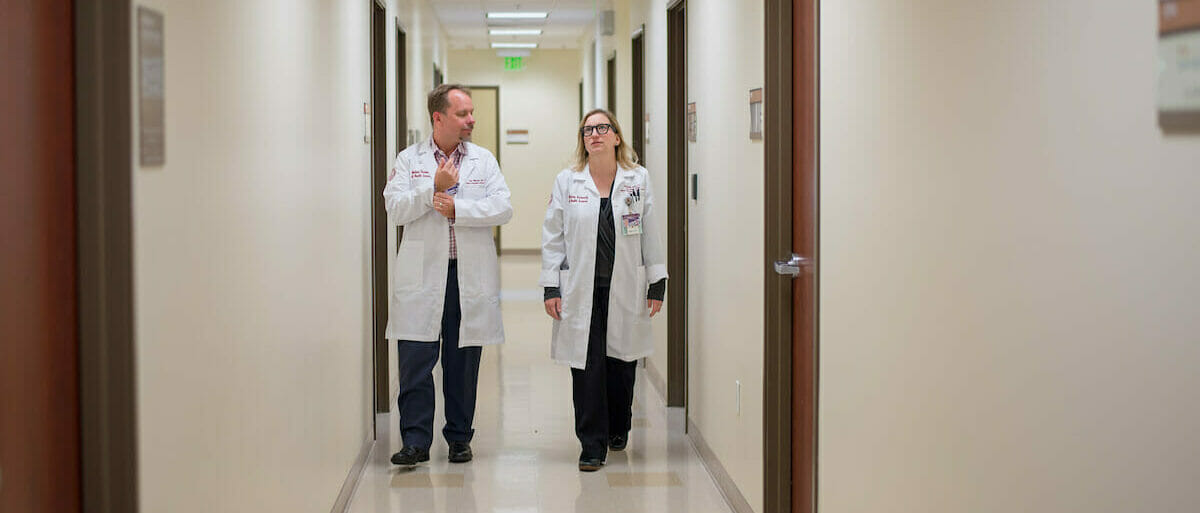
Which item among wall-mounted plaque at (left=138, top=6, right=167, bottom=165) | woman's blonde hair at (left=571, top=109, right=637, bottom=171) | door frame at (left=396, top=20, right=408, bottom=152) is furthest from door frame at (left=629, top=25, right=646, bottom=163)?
wall-mounted plaque at (left=138, top=6, right=167, bottom=165)

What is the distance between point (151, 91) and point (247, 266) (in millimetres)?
781

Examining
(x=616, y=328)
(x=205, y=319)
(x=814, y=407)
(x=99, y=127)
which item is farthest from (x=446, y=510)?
(x=99, y=127)

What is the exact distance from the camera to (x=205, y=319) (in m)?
2.41

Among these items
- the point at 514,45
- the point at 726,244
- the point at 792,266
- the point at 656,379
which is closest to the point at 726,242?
the point at 726,244

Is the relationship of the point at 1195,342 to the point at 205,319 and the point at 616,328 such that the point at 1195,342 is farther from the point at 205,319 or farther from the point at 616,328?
the point at 616,328

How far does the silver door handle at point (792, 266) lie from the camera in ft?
12.0

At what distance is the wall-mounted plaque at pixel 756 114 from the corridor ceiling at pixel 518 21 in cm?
621

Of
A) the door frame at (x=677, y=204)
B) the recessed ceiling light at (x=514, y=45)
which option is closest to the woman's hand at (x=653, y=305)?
the door frame at (x=677, y=204)

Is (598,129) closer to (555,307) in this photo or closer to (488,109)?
(555,307)

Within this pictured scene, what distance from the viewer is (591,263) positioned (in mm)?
4926

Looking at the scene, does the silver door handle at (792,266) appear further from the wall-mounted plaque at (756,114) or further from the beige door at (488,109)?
the beige door at (488,109)

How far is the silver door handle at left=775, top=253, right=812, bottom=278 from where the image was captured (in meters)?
3.67

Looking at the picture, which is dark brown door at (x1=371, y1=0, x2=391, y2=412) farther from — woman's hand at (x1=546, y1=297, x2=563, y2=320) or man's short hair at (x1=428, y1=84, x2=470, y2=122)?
woman's hand at (x1=546, y1=297, x2=563, y2=320)

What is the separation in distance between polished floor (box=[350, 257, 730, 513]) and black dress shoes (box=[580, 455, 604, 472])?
0.03 m
